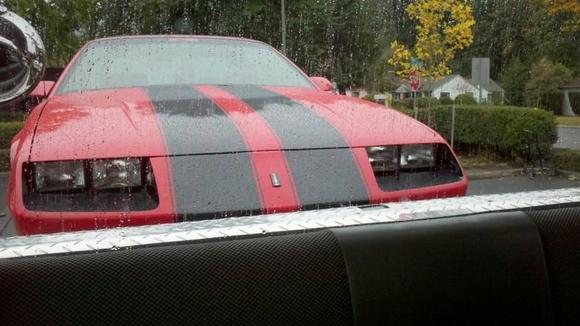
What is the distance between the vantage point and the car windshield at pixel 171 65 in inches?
85.4

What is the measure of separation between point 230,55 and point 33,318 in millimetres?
1877

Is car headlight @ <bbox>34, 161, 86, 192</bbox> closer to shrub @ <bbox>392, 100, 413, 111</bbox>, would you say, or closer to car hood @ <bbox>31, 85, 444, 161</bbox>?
car hood @ <bbox>31, 85, 444, 161</bbox>

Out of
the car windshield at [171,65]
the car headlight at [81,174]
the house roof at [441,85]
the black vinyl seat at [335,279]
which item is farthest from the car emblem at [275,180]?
the house roof at [441,85]

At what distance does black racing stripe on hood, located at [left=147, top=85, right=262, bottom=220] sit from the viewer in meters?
1.39

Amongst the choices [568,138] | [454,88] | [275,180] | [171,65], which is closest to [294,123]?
[275,180]

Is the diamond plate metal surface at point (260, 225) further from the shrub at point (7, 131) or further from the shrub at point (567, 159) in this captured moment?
the shrub at point (567, 159)

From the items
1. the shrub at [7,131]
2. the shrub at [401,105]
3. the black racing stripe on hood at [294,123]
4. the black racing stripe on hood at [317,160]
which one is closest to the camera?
the black racing stripe on hood at [317,160]

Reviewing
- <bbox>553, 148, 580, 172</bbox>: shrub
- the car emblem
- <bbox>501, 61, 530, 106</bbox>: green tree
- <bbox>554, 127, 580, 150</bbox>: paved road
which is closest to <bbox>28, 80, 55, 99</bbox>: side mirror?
the car emblem

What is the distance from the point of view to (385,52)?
255 cm

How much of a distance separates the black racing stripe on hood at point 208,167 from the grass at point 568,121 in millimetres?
1933

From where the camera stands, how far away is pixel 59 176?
56.1 inches

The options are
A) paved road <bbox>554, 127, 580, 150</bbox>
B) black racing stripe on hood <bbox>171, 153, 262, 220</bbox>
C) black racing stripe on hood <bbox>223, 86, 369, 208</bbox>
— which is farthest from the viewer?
paved road <bbox>554, 127, 580, 150</bbox>

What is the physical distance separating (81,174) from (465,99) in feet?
7.27

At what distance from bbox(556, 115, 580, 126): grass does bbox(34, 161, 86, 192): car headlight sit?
237 centimetres
